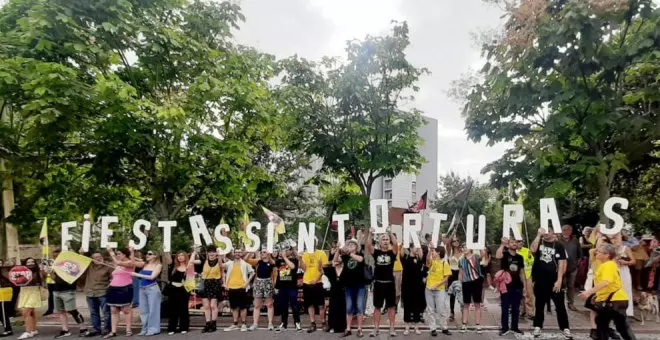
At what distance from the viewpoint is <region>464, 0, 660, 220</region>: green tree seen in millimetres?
9914

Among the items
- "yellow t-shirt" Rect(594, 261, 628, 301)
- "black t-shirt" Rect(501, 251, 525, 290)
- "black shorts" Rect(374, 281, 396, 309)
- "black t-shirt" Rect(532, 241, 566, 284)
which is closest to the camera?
"yellow t-shirt" Rect(594, 261, 628, 301)

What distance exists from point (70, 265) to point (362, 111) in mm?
7616

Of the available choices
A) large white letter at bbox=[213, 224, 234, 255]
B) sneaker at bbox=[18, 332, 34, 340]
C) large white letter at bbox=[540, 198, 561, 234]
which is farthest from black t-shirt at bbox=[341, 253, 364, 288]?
sneaker at bbox=[18, 332, 34, 340]

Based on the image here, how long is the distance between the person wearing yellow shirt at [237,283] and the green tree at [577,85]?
257 inches

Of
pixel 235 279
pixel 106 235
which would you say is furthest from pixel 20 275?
pixel 235 279

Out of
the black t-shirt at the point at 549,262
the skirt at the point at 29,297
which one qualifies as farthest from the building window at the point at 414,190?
the skirt at the point at 29,297

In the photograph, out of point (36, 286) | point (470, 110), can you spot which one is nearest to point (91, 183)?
point (36, 286)

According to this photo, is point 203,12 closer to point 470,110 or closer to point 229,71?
point 229,71

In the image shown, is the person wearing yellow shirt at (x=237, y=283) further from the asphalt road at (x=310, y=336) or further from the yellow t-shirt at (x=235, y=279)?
the asphalt road at (x=310, y=336)

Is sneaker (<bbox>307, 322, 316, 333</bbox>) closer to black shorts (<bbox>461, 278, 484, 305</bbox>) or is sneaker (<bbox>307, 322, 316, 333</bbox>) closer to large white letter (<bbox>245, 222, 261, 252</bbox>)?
large white letter (<bbox>245, 222, 261, 252</bbox>)

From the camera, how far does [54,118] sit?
979 centimetres

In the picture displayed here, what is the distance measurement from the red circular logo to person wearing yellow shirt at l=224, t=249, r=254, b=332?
4.04m

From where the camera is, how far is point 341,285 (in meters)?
9.95

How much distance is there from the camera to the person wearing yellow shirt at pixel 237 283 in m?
10.7
